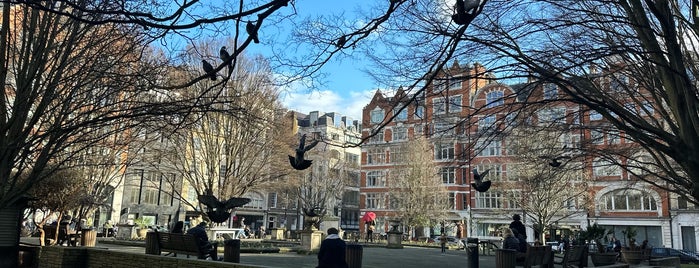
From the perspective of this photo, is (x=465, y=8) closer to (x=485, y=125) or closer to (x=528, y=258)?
(x=528, y=258)

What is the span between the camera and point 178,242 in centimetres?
1348

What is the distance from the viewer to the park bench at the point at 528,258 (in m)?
12.0

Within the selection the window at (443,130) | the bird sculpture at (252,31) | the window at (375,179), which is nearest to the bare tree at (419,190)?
the window at (375,179)

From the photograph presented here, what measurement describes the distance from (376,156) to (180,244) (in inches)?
2125

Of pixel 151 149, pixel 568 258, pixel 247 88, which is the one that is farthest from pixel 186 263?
pixel 151 149

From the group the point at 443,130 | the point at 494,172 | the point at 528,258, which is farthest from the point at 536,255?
the point at 494,172

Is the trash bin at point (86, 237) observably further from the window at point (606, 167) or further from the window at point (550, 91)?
the window at point (606, 167)

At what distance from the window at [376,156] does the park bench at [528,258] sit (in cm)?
5124

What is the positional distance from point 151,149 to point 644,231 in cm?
4420

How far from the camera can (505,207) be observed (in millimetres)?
52719

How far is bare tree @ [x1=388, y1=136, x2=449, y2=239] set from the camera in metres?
50.1

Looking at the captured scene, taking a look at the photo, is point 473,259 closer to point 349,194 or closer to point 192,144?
point 192,144

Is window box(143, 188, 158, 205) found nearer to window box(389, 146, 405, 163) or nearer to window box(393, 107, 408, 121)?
window box(389, 146, 405, 163)

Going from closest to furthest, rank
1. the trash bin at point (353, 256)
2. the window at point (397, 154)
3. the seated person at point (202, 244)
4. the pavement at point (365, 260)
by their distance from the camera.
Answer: the trash bin at point (353, 256) < the seated person at point (202, 244) < the pavement at point (365, 260) < the window at point (397, 154)
